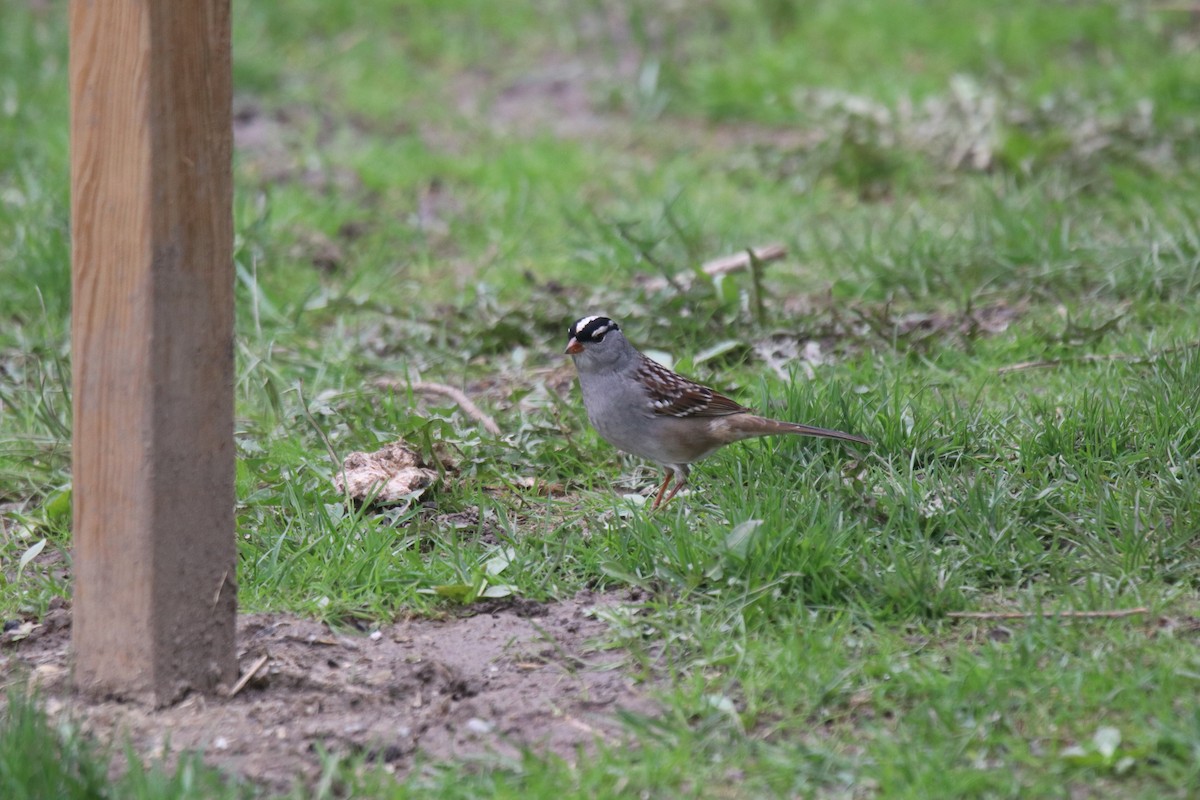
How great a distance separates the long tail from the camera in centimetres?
456

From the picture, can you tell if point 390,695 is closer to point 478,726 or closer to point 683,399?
point 478,726

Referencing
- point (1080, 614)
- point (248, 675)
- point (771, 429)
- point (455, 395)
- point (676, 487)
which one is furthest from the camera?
point (455, 395)

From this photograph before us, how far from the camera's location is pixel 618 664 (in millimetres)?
3699

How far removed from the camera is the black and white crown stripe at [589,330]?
16.6ft

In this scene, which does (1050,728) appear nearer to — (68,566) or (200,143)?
(200,143)

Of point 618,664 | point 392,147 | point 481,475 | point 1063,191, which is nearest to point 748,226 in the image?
point 1063,191

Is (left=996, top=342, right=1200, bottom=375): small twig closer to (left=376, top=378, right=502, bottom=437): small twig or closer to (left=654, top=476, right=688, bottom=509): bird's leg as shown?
(left=654, top=476, right=688, bottom=509): bird's leg

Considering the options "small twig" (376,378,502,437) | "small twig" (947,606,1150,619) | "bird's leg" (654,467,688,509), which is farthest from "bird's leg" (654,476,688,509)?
"small twig" (947,606,1150,619)

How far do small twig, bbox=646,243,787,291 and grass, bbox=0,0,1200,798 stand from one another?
0.11 metres

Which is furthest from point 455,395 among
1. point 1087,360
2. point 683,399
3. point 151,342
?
point 1087,360

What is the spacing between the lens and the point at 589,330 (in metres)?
5.06

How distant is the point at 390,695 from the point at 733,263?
3577 mm

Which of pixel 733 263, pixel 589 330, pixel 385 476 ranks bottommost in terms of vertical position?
pixel 385 476

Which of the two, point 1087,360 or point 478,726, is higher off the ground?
point 1087,360
